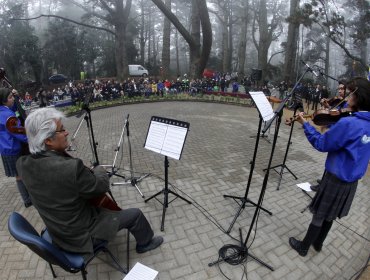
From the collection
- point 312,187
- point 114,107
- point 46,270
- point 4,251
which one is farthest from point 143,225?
point 114,107

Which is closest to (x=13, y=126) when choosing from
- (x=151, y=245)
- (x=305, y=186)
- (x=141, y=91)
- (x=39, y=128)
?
(x=39, y=128)

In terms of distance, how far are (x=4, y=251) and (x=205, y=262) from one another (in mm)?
2626

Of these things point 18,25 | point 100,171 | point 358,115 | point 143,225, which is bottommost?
point 143,225

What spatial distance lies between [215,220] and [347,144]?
2.16 m

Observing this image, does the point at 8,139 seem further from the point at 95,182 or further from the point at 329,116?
the point at 329,116

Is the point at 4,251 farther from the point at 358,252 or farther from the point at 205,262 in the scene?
the point at 358,252

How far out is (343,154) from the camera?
8.78ft

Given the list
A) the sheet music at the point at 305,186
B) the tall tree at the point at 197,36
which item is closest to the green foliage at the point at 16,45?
the tall tree at the point at 197,36

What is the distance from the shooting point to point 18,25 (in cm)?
2162

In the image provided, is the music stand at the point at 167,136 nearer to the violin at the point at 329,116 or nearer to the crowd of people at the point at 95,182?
the crowd of people at the point at 95,182

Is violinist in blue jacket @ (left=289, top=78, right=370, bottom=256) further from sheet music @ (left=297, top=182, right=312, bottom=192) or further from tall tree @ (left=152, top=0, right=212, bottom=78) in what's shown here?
tall tree @ (left=152, top=0, right=212, bottom=78)

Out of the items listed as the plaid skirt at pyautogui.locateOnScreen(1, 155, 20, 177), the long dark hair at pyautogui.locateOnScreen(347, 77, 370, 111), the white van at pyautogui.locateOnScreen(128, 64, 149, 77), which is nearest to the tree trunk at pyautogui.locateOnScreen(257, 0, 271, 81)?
the white van at pyautogui.locateOnScreen(128, 64, 149, 77)

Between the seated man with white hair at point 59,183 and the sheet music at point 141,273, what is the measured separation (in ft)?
2.27

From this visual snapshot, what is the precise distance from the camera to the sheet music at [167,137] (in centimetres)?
340
